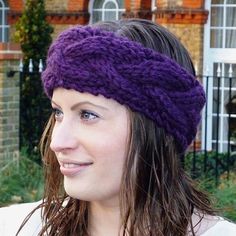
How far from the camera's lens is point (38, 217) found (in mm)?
2125

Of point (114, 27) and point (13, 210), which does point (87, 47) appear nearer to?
point (114, 27)

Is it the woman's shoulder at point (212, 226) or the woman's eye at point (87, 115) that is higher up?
the woman's eye at point (87, 115)

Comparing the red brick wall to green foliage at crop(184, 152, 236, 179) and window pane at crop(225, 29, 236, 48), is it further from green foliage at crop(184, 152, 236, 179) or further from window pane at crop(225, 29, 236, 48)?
green foliage at crop(184, 152, 236, 179)

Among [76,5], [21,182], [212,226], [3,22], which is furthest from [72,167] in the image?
[3,22]

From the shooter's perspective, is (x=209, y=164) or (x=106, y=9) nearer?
(x=209, y=164)

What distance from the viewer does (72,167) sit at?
6.30 ft

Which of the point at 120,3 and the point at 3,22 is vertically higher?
the point at 120,3

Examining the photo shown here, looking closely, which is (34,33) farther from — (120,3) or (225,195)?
(225,195)

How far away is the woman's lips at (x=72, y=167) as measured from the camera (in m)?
1.91

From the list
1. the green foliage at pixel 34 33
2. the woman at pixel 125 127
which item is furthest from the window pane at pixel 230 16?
the woman at pixel 125 127

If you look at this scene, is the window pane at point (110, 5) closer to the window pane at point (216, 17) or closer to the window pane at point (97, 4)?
the window pane at point (97, 4)

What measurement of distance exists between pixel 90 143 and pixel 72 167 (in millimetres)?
77

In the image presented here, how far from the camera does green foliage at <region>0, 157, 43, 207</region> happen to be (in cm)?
548

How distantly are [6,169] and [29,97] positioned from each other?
321 centimetres
